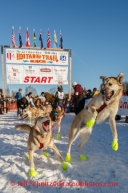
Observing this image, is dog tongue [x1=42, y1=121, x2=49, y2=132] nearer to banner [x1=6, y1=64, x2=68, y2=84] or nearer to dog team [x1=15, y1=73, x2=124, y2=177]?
dog team [x1=15, y1=73, x2=124, y2=177]

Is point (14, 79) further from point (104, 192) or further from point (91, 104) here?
point (104, 192)

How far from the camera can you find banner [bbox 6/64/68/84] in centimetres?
1619

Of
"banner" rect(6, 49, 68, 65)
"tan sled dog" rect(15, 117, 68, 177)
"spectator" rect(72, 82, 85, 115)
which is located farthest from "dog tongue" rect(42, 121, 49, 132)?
"banner" rect(6, 49, 68, 65)

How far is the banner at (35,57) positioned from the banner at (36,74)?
0.43 m

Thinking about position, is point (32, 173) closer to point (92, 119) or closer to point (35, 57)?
point (92, 119)

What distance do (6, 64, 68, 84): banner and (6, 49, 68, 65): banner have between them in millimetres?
435

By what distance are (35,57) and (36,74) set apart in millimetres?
1480

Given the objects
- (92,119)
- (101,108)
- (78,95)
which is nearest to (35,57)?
(78,95)

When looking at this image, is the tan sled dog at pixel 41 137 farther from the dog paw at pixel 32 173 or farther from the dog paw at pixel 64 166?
the dog paw at pixel 32 173

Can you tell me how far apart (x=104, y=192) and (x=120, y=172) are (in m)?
0.75

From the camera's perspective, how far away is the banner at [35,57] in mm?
16219

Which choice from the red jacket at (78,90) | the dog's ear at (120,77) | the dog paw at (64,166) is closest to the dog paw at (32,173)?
the dog paw at (64,166)

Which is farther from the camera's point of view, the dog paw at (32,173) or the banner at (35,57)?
the banner at (35,57)

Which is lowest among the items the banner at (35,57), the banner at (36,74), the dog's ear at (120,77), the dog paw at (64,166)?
the dog paw at (64,166)
